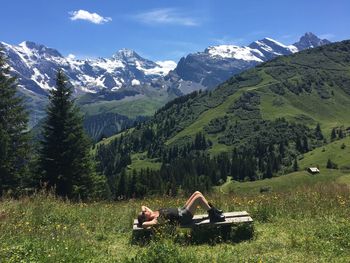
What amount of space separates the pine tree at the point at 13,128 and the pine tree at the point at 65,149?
6.91 feet

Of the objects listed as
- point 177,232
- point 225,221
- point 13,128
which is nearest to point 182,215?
point 177,232

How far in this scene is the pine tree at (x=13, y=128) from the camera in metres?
40.8

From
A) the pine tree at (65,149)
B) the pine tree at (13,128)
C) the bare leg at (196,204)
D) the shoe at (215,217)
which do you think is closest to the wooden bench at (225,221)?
the shoe at (215,217)

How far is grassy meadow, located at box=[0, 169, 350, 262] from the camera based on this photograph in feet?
34.3

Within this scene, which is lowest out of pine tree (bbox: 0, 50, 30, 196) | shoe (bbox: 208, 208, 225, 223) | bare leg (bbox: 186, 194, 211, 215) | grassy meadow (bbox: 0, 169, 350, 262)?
grassy meadow (bbox: 0, 169, 350, 262)

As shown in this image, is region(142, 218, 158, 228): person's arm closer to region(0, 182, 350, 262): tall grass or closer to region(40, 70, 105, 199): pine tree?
region(0, 182, 350, 262): tall grass

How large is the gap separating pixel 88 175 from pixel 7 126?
920 cm

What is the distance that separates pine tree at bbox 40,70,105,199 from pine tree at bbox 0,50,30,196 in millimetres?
2105

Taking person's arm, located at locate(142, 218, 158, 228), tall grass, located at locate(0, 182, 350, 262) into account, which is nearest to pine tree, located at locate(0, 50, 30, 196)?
tall grass, located at locate(0, 182, 350, 262)

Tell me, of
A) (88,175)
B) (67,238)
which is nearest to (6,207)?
(67,238)

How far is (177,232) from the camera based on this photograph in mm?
13305

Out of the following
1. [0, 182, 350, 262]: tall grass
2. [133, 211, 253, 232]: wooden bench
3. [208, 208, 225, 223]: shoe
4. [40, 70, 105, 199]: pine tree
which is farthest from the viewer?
[40, 70, 105, 199]: pine tree

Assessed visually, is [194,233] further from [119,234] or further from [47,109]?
[47,109]

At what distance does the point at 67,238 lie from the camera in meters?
12.4
